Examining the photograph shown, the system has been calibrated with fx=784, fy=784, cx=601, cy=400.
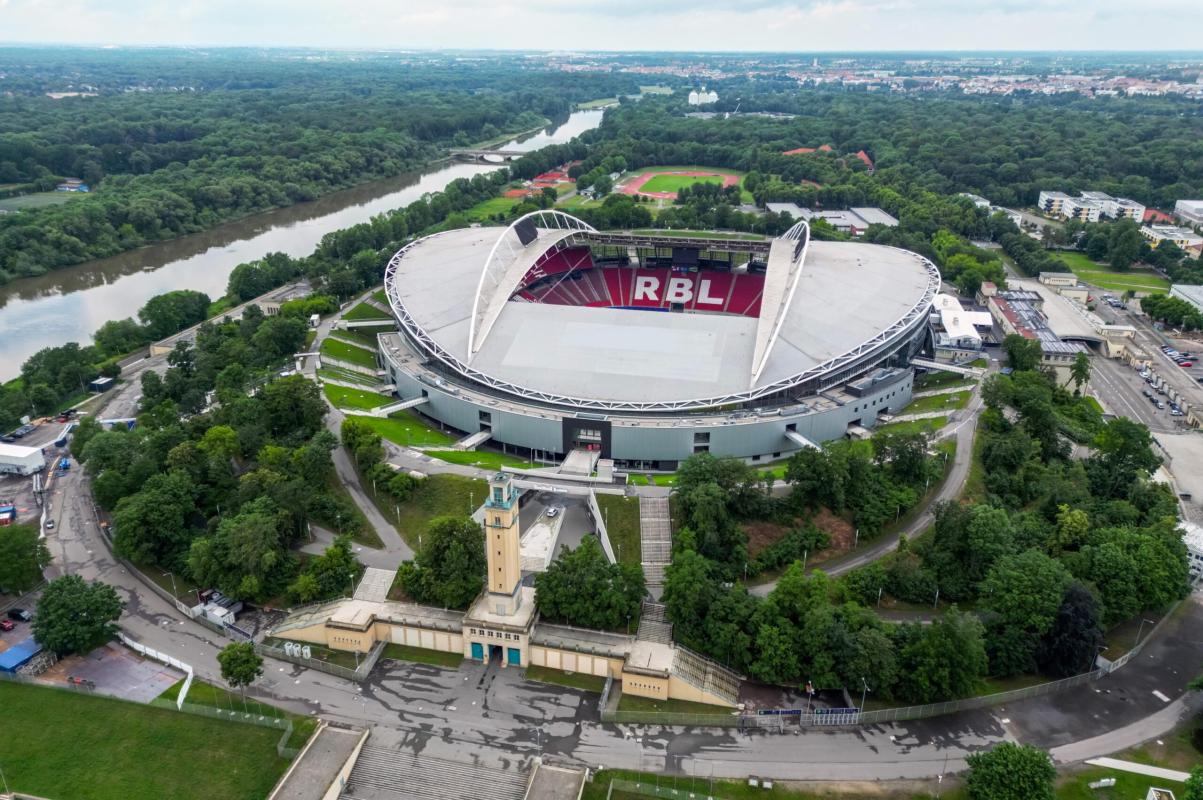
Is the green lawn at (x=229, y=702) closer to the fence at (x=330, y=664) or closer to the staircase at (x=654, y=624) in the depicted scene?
the fence at (x=330, y=664)

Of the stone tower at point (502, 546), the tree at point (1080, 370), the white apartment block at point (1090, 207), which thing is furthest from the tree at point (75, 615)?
the white apartment block at point (1090, 207)

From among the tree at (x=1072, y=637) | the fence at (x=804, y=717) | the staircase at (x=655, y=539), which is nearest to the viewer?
the fence at (x=804, y=717)

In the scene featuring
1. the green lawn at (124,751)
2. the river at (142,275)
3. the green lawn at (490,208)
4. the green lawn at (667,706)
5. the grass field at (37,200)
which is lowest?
the river at (142,275)

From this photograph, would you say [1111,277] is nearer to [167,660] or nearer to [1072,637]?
[1072,637]

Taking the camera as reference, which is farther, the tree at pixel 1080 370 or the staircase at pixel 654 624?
the tree at pixel 1080 370

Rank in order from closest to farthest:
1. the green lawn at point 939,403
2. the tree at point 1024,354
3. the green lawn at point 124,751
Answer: the green lawn at point 124,751, the green lawn at point 939,403, the tree at point 1024,354

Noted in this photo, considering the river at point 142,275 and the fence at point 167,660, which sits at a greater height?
the fence at point 167,660
